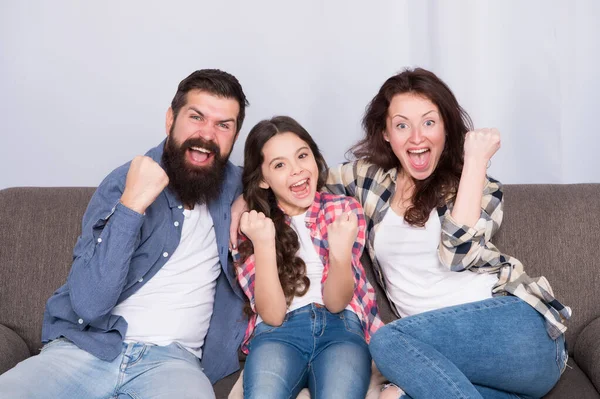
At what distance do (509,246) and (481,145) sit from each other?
1.62ft

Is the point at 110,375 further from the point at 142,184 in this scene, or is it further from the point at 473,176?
the point at 473,176

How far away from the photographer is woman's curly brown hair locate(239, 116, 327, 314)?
7.57 feet

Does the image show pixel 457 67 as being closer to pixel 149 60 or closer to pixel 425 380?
pixel 149 60

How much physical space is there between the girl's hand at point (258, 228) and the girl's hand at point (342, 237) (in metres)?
0.19

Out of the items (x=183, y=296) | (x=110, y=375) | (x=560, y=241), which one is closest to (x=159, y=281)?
(x=183, y=296)

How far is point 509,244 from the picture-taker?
2.51 meters

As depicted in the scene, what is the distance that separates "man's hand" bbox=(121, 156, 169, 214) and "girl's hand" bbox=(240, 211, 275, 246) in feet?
0.99

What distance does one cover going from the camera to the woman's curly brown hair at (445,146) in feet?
7.52

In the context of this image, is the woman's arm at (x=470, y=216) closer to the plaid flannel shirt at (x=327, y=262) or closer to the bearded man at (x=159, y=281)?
the plaid flannel shirt at (x=327, y=262)

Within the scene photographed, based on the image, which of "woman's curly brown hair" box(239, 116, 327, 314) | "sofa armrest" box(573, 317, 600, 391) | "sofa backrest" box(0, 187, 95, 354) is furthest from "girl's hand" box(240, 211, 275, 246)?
"sofa armrest" box(573, 317, 600, 391)

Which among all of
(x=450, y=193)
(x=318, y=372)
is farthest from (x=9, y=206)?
(x=450, y=193)

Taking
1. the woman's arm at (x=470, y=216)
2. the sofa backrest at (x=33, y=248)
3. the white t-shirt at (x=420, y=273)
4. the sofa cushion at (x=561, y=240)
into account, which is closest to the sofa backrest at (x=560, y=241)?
the sofa cushion at (x=561, y=240)

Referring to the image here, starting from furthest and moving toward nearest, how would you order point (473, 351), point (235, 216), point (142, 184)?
point (235, 216) < point (142, 184) < point (473, 351)

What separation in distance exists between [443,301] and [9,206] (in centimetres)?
154
